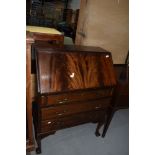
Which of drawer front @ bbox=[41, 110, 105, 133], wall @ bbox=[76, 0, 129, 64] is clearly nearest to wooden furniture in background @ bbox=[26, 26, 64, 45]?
wall @ bbox=[76, 0, 129, 64]

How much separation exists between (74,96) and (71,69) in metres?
0.24

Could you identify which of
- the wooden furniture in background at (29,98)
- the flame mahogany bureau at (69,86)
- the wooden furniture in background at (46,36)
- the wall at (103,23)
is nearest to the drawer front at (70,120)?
the flame mahogany bureau at (69,86)

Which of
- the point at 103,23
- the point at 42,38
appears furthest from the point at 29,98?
the point at 103,23

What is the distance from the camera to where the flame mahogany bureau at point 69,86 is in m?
1.32

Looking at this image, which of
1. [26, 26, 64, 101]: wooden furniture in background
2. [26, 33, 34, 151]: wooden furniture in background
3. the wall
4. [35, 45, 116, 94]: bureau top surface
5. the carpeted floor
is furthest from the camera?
the wall

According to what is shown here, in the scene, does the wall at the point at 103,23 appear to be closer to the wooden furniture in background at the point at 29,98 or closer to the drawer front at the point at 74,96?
the drawer front at the point at 74,96

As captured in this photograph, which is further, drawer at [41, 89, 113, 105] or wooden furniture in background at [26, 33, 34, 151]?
drawer at [41, 89, 113, 105]

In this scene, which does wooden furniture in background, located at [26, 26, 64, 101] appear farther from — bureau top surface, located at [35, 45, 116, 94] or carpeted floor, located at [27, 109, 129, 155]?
carpeted floor, located at [27, 109, 129, 155]

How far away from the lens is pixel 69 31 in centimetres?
343

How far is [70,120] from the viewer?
158 cm

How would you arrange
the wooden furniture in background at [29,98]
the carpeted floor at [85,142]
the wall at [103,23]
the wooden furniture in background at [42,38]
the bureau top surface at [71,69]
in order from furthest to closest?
the wall at [103,23] → the carpeted floor at [85,142] → the wooden furniture in background at [42,38] → the bureau top surface at [71,69] → the wooden furniture in background at [29,98]

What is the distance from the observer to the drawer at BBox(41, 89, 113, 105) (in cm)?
134
